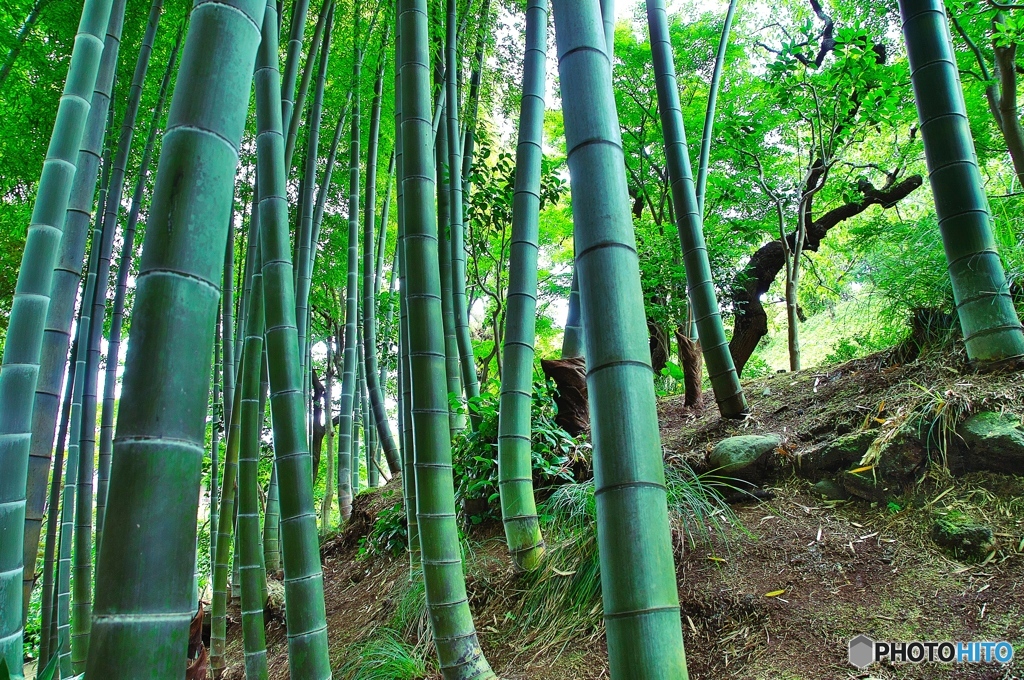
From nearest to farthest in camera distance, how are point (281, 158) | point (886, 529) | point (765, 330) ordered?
point (281, 158), point (886, 529), point (765, 330)

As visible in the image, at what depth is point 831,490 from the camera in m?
2.46

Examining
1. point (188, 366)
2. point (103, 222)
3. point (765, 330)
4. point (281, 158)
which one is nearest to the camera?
point (188, 366)

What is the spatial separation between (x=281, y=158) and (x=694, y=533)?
2.12m

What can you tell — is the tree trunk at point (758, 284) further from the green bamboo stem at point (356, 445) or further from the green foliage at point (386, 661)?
the green foliage at point (386, 661)

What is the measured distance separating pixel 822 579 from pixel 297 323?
2.27 metres

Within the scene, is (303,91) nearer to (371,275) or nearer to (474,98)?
(371,275)

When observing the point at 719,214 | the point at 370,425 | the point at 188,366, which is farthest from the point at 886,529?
the point at 370,425

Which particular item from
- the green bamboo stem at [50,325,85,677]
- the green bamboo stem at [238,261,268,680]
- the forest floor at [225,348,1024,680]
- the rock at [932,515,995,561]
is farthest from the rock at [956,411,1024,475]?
the green bamboo stem at [50,325,85,677]

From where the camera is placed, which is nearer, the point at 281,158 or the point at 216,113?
the point at 216,113

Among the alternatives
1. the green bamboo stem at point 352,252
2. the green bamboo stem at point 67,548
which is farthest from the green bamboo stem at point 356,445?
the green bamboo stem at point 67,548

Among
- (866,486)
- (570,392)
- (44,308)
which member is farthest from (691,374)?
(44,308)

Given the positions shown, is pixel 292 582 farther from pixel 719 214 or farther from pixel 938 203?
pixel 719 214

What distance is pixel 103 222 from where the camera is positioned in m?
3.29

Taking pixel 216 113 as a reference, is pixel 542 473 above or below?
Result: below
